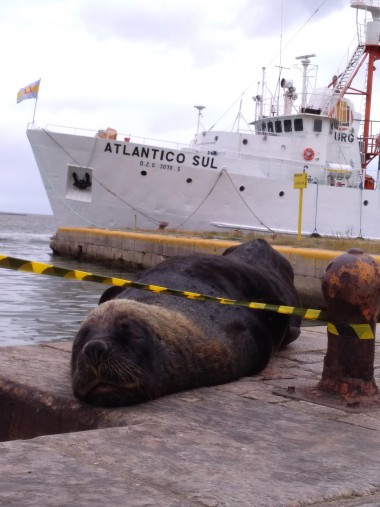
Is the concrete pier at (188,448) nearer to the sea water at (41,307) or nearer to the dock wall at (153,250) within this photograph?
the sea water at (41,307)

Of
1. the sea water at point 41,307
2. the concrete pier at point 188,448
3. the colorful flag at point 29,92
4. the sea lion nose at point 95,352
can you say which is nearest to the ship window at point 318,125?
the colorful flag at point 29,92

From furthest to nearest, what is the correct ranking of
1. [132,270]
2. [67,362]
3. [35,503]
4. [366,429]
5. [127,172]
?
[127,172] → [132,270] → [67,362] → [366,429] → [35,503]

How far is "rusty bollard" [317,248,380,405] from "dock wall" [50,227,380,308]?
17.6 feet

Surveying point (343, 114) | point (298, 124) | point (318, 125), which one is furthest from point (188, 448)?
point (343, 114)

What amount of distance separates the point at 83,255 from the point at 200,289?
18.3 meters

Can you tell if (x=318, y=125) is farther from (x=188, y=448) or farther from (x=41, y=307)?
(x=188, y=448)

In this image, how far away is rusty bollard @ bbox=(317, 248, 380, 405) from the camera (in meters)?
3.88

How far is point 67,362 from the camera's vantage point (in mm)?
4672

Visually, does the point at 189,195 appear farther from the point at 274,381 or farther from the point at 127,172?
the point at 274,381

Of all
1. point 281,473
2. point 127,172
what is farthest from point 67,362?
point 127,172

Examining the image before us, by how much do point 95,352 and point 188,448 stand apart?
89cm

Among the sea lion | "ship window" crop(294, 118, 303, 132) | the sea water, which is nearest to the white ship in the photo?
"ship window" crop(294, 118, 303, 132)

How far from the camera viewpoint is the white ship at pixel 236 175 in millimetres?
26766

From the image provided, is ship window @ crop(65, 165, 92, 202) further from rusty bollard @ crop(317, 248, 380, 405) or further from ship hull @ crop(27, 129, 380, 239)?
rusty bollard @ crop(317, 248, 380, 405)
